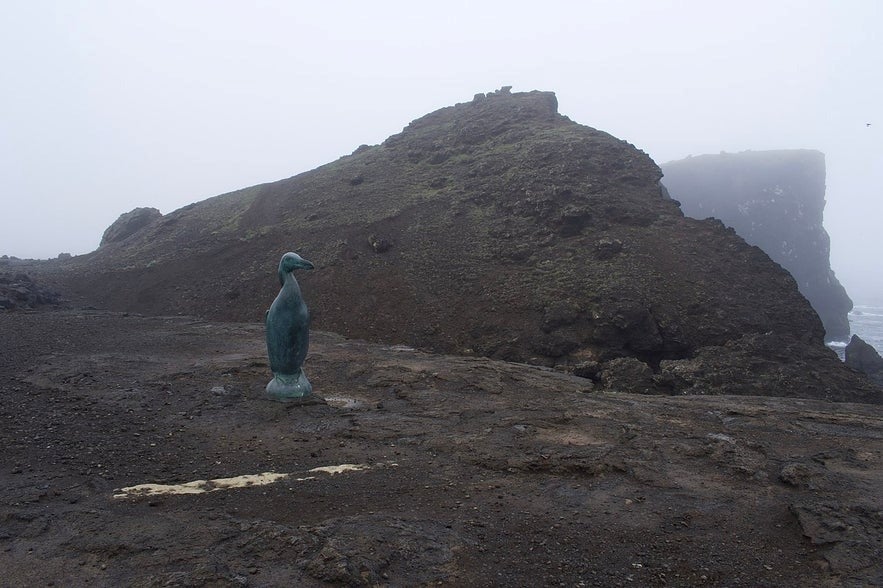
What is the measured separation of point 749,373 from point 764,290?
205 inches

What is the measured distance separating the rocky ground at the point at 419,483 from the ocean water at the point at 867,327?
141ft

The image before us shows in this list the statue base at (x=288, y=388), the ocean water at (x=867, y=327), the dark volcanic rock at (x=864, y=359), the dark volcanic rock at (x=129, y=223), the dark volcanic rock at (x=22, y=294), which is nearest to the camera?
the statue base at (x=288, y=388)

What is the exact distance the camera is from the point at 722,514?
18.7ft

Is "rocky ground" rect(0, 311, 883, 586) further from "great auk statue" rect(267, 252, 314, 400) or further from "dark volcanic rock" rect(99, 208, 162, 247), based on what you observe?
"dark volcanic rock" rect(99, 208, 162, 247)

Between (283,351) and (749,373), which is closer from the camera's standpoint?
(283,351)

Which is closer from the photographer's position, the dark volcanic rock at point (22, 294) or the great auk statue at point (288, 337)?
the great auk statue at point (288, 337)

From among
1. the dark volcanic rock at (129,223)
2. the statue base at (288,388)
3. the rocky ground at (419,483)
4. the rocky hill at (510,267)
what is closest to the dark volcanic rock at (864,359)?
the rocky hill at (510,267)

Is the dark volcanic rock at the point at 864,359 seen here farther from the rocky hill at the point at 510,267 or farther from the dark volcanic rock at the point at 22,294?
the dark volcanic rock at the point at 22,294

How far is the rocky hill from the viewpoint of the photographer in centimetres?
1475

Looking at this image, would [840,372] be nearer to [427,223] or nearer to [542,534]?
[542,534]

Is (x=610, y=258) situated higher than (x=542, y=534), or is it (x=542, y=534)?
(x=610, y=258)

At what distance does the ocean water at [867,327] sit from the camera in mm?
47534

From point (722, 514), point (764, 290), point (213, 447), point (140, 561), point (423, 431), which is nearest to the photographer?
point (140, 561)

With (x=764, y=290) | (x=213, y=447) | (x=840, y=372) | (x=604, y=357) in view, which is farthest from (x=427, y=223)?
(x=213, y=447)
